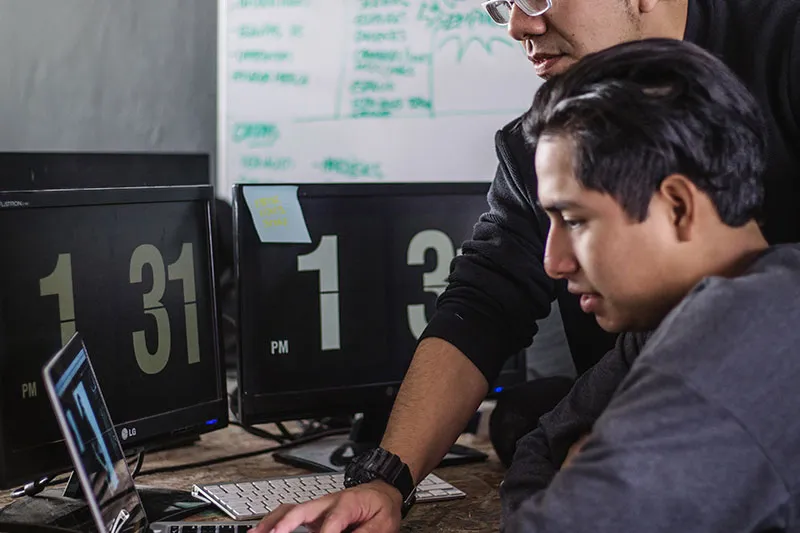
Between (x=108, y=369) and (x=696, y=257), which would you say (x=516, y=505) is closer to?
(x=696, y=257)

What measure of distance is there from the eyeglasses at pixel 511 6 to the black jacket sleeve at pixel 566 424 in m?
0.53

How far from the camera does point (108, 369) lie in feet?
4.67

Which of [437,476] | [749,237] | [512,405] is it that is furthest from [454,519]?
[749,237]

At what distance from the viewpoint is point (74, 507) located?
4.49ft

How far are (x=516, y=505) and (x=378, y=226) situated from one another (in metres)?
0.76

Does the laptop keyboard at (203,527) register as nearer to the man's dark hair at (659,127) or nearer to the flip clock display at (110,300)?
the flip clock display at (110,300)

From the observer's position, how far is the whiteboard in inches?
137

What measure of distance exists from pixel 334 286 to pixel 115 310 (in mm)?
412

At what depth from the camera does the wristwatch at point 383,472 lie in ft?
4.28

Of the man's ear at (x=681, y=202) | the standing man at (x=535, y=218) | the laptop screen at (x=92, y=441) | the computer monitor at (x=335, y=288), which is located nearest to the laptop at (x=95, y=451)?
the laptop screen at (x=92, y=441)

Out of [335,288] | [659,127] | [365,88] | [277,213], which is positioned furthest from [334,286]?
[365,88]

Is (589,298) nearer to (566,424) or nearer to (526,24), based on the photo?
(566,424)

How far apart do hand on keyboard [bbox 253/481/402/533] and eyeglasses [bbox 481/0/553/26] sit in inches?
26.2

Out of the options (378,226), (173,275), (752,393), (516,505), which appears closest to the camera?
(752,393)
